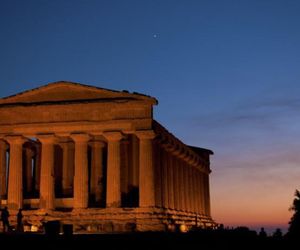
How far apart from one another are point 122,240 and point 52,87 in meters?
36.7

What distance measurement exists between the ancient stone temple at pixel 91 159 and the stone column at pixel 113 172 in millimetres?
55

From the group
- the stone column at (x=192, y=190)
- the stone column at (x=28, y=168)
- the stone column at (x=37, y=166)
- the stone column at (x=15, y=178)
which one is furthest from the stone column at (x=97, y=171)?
the stone column at (x=192, y=190)

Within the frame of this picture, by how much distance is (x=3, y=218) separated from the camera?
6081 cm

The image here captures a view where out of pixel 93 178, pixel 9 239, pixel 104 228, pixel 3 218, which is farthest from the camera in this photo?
pixel 93 178

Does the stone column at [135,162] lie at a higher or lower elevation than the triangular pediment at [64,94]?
lower

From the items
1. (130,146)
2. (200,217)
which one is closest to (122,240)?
(130,146)

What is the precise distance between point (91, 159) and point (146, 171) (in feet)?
44.8

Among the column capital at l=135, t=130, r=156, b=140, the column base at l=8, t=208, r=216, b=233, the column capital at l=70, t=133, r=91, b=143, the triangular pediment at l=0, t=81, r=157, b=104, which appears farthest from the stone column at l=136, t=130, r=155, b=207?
the column capital at l=70, t=133, r=91, b=143

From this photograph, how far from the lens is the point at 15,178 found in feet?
247

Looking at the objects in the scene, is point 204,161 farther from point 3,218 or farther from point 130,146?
point 3,218

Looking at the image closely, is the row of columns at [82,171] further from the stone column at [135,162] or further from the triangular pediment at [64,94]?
the stone column at [135,162]

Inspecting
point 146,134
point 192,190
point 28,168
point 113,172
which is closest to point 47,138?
point 113,172

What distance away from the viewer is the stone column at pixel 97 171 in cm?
8019

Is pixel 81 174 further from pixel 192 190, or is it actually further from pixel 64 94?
pixel 192 190
